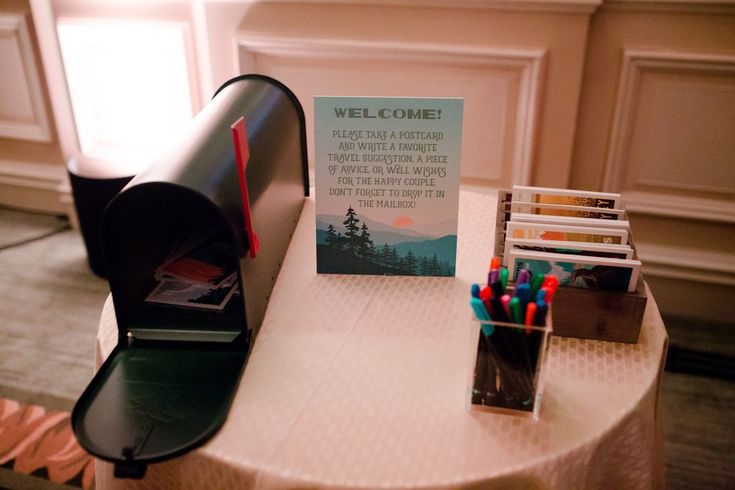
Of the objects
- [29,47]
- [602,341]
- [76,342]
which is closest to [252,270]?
[602,341]

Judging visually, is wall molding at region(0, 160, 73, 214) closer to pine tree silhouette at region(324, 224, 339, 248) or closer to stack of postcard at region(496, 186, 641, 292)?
pine tree silhouette at region(324, 224, 339, 248)

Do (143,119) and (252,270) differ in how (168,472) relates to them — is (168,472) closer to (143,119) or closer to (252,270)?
(252,270)

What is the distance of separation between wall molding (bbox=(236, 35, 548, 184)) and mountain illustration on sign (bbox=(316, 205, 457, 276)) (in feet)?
3.18

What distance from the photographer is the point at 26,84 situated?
91.8 inches

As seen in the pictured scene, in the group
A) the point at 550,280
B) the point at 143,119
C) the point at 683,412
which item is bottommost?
the point at 683,412

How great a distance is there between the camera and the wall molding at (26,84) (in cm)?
223

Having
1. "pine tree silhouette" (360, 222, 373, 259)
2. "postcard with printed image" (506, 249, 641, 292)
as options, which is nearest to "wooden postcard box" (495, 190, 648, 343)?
"postcard with printed image" (506, 249, 641, 292)

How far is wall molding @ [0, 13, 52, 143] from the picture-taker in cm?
223

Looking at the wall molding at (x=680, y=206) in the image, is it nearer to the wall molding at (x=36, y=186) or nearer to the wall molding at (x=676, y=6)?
the wall molding at (x=676, y=6)

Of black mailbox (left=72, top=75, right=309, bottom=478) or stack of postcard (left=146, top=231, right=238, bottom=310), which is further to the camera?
stack of postcard (left=146, top=231, right=238, bottom=310)

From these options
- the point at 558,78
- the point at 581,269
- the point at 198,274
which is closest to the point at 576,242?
the point at 581,269

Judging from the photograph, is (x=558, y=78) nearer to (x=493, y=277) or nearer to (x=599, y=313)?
(x=599, y=313)

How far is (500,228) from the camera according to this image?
998mm

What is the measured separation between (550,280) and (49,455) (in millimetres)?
1284
